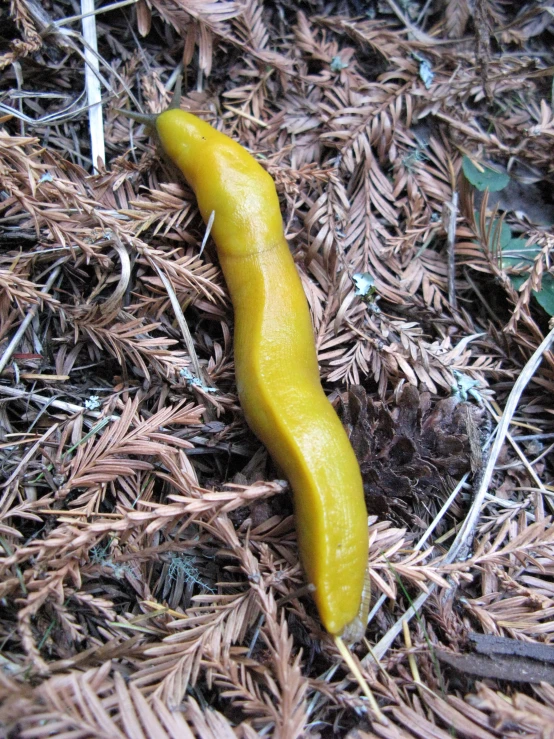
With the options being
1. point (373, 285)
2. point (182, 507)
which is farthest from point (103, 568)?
point (373, 285)

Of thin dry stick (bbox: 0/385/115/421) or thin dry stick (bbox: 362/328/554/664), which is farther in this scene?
thin dry stick (bbox: 0/385/115/421)

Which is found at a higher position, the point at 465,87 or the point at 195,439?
the point at 465,87

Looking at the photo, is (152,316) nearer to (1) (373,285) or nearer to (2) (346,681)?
(1) (373,285)

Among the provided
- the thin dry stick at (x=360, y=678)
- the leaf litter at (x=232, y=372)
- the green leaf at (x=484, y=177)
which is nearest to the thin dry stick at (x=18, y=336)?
the leaf litter at (x=232, y=372)

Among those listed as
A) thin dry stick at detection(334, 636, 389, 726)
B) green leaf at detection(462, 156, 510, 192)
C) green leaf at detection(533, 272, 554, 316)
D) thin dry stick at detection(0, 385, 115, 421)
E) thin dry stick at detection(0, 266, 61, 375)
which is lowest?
thin dry stick at detection(334, 636, 389, 726)

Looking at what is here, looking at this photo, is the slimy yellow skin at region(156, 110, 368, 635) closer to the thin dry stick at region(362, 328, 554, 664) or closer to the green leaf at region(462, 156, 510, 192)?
the thin dry stick at region(362, 328, 554, 664)

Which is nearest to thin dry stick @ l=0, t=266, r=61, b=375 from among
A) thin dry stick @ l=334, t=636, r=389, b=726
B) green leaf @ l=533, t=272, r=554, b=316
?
thin dry stick @ l=334, t=636, r=389, b=726
